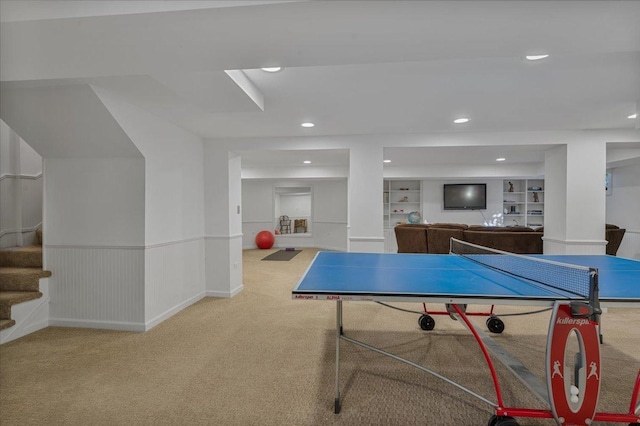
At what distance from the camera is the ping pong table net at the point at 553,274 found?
56.3 inches

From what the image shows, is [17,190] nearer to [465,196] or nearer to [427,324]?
[427,324]

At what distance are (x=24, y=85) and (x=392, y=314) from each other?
4.20m

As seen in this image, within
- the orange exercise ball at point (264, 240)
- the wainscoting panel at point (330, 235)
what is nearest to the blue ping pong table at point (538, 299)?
the wainscoting panel at point (330, 235)

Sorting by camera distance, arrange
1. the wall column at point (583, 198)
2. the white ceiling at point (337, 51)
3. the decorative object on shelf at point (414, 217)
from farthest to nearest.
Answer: the decorative object on shelf at point (414, 217), the wall column at point (583, 198), the white ceiling at point (337, 51)

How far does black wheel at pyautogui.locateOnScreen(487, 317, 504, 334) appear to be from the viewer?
297cm

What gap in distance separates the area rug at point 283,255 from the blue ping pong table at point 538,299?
18.2 ft

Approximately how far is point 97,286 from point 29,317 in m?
0.66

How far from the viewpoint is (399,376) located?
2.20 metres

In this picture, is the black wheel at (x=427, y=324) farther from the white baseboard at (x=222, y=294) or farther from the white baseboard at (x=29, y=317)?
the white baseboard at (x=29, y=317)

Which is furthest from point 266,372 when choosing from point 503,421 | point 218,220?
point 218,220

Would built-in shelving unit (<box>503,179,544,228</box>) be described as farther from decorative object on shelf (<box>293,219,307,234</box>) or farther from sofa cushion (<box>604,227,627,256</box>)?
decorative object on shelf (<box>293,219,307,234</box>)

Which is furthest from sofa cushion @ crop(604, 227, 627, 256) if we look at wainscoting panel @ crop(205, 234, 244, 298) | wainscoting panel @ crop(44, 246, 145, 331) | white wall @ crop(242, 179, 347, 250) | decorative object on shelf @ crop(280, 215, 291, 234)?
decorative object on shelf @ crop(280, 215, 291, 234)

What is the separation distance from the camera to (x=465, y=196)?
824 cm

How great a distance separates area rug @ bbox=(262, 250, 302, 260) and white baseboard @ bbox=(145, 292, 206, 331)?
333 centimetres
